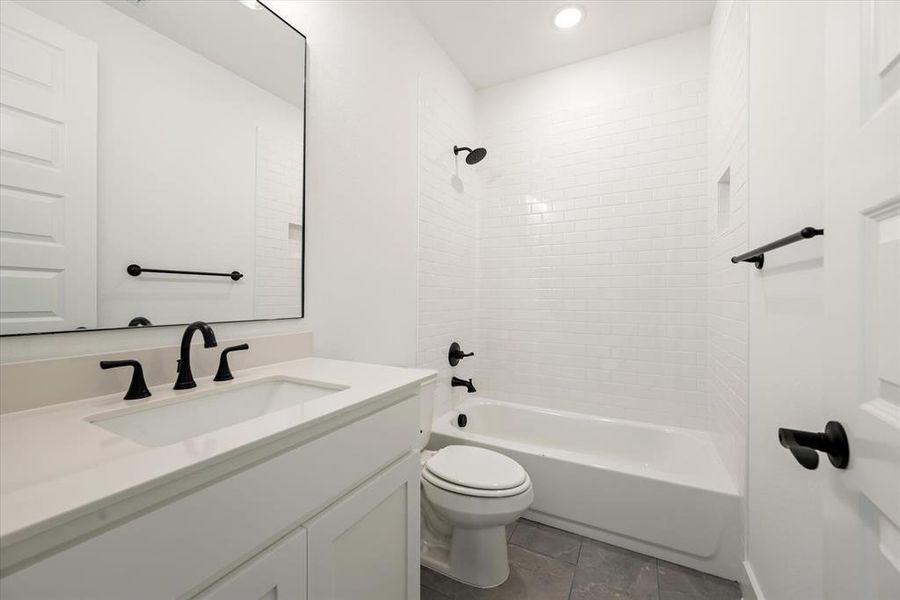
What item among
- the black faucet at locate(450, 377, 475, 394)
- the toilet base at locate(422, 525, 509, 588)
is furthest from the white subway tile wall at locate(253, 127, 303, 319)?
the black faucet at locate(450, 377, 475, 394)

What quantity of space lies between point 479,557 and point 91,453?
1.41 m

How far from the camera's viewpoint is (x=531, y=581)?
1.49 meters

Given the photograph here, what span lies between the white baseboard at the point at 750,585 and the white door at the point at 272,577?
1530 millimetres

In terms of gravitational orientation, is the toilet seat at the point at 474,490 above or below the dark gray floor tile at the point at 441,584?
above

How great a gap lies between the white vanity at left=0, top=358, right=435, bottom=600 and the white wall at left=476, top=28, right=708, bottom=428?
1638 mm

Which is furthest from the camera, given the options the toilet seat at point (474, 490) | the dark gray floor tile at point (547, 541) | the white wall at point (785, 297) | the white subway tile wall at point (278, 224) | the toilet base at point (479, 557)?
the dark gray floor tile at point (547, 541)

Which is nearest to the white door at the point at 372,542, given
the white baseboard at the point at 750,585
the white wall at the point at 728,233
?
the white baseboard at the point at 750,585

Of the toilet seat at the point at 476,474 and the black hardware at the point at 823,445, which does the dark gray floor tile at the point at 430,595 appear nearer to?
the toilet seat at the point at 476,474

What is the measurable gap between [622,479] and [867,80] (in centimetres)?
166

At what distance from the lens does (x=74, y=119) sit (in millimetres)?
822

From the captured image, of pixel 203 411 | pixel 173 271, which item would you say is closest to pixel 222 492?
pixel 203 411

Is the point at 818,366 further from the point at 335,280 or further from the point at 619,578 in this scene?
the point at 335,280

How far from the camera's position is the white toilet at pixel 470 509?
137 cm

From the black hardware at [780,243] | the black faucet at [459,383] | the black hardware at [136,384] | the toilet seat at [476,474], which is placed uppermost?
the black hardware at [780,243]
